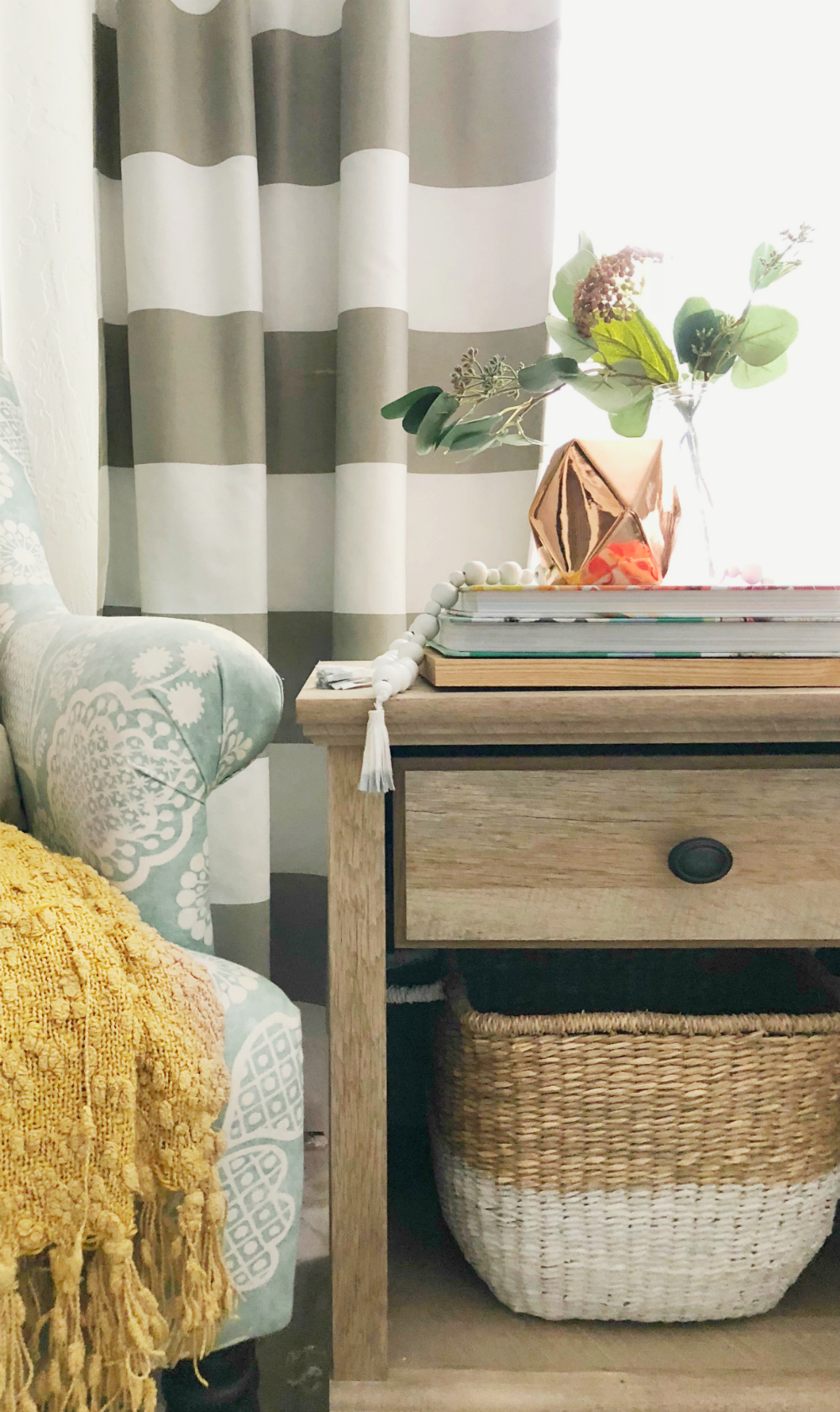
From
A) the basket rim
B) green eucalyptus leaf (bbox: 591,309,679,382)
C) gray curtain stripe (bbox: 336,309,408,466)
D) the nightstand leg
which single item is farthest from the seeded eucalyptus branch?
the basket rim

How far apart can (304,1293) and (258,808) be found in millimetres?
512

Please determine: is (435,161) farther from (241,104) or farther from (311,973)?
(311,973)

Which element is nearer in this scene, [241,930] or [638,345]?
[638,345]

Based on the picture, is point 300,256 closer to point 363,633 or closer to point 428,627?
point 363,633

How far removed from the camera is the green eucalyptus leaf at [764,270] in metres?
0.75

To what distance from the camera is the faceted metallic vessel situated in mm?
778

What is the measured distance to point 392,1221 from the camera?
900 mm

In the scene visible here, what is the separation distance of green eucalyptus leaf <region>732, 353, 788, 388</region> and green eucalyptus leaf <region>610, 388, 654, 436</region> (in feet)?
→ 0.28

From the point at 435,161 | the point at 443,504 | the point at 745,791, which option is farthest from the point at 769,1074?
the point at 435,161

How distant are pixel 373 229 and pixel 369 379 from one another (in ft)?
0.55

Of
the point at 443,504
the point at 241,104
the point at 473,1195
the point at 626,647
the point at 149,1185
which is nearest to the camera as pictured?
the point at 149,1185

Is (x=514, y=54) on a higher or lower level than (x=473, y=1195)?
higher

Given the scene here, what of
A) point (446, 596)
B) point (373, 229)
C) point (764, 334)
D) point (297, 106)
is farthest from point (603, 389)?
point (297, 106)

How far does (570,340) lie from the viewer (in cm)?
84
